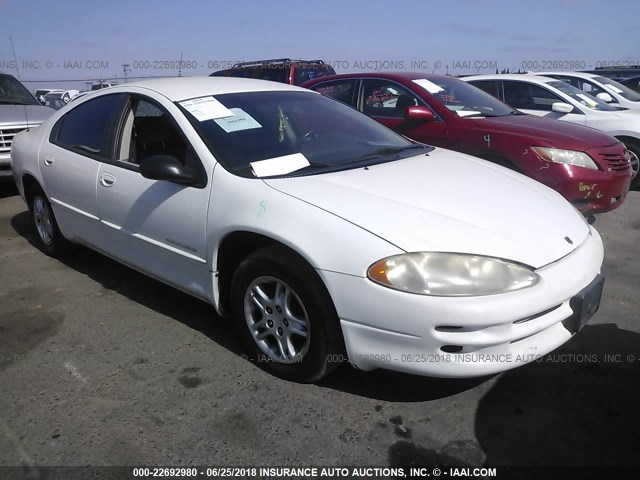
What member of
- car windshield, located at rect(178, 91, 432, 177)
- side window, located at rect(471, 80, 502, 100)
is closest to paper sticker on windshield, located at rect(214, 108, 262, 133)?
car windshield, located at rect(178, 91, 432, 177)

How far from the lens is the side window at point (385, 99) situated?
5.70 meters

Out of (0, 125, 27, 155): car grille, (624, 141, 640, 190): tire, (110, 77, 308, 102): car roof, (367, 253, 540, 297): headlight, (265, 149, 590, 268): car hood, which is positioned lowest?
(624, 141, 640, 190): tire

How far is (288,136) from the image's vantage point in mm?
3189

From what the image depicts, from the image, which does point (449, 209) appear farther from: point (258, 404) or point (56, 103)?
point (56, 103)

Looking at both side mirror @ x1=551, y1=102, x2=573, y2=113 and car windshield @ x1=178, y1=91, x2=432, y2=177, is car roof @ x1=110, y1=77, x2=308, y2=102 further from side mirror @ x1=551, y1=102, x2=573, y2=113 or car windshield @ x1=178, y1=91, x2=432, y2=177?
side mirror @ x1=551, y1=102, x2=573, y2=113

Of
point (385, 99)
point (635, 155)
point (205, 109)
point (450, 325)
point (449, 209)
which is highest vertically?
point (205, 109)

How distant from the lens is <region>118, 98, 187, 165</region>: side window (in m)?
3.36

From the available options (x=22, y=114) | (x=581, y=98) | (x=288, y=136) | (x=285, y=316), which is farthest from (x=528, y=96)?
(x=22, y=114)

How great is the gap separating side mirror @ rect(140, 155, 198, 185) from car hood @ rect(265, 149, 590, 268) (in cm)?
52

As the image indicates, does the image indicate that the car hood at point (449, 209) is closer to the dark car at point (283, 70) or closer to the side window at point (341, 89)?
the side window at point (341, 89)

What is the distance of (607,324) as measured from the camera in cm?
332

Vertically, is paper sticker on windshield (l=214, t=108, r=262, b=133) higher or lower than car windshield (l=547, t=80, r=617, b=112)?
higher

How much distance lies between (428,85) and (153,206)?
141 inches

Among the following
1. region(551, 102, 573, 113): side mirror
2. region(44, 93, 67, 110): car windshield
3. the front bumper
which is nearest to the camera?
the front bumper
